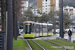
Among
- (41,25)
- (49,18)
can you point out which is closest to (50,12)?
(49,18)

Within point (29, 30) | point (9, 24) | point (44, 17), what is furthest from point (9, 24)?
point (44, 17)

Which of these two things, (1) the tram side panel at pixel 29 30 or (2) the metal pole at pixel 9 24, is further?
(1) the tram side panel at pixel 29 30

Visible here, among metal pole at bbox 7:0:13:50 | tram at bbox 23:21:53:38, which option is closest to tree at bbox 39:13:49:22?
tram at bbox 23:21:53:38

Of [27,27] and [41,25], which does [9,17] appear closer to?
[27,27]

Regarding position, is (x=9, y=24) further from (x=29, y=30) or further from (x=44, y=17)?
(x=44, y=17)

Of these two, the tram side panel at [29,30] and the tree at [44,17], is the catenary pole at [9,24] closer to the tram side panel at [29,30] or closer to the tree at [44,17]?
the tram side panel at [29,30]

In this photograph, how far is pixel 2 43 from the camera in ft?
35.0

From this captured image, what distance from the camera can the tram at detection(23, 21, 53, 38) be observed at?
3597cm

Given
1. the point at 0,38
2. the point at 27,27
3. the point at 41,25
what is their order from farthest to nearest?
the point at 41,25, the point at 27,27, the point at 0,38

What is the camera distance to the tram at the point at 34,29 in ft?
118

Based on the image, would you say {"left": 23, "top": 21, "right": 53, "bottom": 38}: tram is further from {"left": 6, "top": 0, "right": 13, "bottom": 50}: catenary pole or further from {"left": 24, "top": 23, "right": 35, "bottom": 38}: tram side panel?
{"left": 6, "top": 0, "right": 13, "bottom": 50}: catenary pole

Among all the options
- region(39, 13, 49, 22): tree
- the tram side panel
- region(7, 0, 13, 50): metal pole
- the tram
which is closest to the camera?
region(7, 0, 13, 50): metal pole

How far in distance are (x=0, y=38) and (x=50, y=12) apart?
240ft

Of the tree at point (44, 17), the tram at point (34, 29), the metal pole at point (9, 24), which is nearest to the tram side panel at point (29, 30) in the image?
the tram at point (34, 29)
